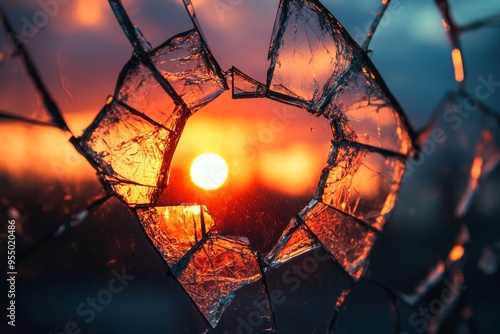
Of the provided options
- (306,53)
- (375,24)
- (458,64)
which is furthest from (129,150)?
(458,64)

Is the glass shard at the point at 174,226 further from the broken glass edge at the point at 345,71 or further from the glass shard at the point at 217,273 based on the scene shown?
the broken glass edge at the point at 345,71

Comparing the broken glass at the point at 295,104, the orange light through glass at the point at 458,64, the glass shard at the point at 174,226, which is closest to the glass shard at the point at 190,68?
the broken glass at the point at 295,104

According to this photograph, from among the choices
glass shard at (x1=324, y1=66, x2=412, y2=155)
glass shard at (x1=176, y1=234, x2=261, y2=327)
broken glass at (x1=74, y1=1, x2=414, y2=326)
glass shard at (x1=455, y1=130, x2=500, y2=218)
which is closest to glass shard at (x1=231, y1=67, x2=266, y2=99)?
broken glass at (x1=74, y1=1, x2=414, y2=326)

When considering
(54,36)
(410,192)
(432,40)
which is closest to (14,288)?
(54,36)

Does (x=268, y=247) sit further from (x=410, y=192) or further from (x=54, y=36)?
(x=54, y=36)

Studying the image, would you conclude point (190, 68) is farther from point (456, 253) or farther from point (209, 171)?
point (456, 253)

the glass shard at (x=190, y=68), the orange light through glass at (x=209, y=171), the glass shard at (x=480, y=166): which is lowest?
the glass shard at (x=480, y=166)
